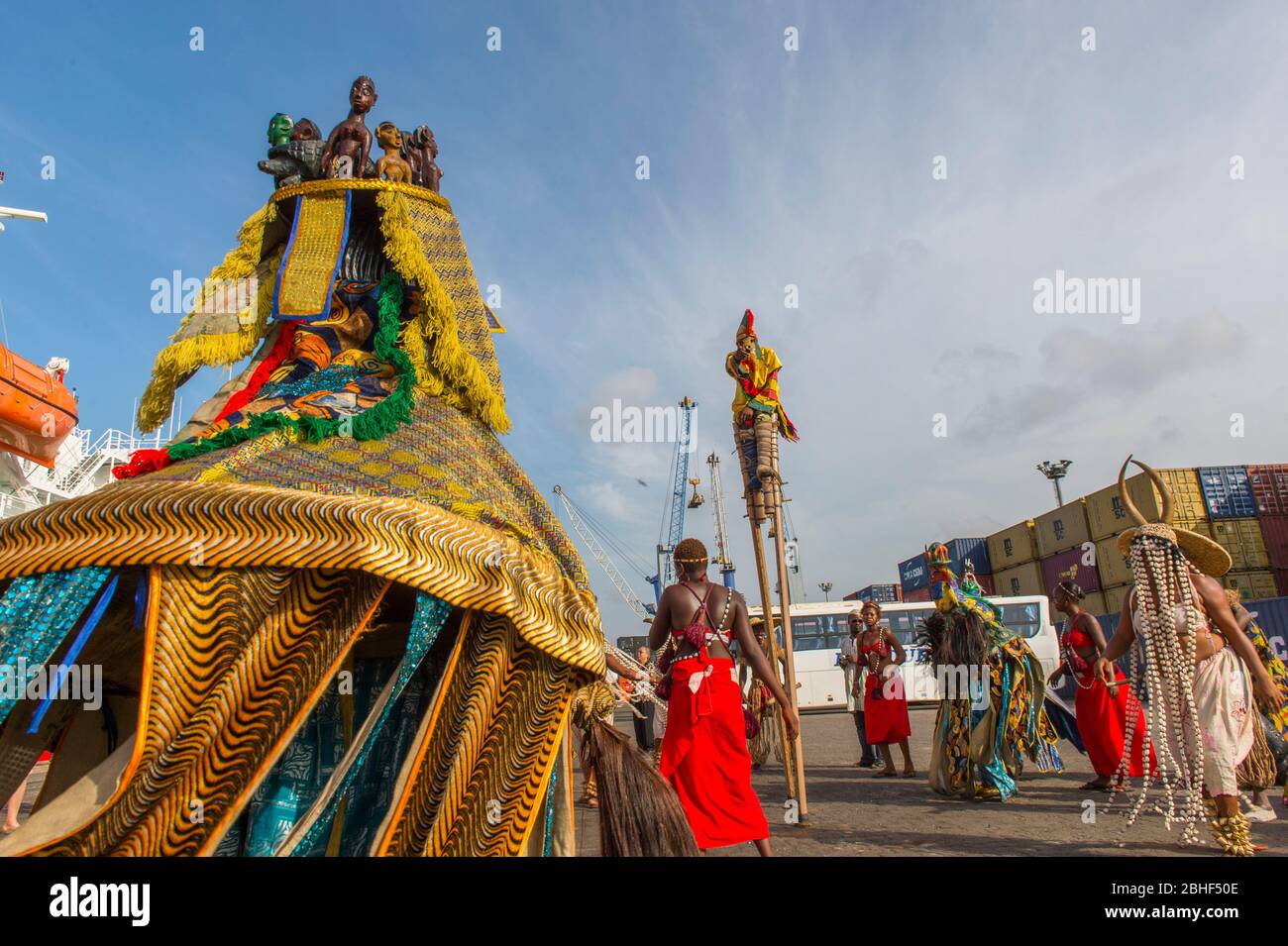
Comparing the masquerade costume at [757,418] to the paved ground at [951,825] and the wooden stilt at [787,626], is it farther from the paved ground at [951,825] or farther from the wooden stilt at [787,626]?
the paved ground at [951,825]

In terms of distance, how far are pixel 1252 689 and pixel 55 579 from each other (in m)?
5.21

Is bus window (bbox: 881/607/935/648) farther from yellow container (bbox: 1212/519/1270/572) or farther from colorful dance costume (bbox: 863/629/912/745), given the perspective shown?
colorful dance costume (bbox: 863/629/912/745)

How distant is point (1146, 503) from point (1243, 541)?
4204 millimetres

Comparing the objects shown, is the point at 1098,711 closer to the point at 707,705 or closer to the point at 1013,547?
the point at 707,705

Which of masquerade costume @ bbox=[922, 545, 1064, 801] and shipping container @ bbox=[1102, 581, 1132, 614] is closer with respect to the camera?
masquerade costume @ bbox=[922, 545, 1064, 801]

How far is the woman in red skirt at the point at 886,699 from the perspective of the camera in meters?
7.81

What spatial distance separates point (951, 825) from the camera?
4969mm

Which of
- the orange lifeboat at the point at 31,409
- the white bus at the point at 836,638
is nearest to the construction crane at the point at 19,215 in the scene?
the orange lifeboat at the point at 31,409

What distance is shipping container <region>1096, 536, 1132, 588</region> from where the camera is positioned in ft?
79.7

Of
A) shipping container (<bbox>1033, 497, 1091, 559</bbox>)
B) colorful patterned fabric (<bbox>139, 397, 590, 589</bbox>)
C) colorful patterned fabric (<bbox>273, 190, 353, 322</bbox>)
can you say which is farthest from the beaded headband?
shipping container (<bbox>1033, 497, 1091, 559</bbox>)

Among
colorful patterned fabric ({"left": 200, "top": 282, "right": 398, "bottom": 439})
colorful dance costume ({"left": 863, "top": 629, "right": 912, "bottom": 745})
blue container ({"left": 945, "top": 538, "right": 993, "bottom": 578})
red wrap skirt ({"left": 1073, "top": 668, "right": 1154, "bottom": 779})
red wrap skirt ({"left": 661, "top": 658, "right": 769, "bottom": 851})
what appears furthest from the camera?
blue container ({"left": 945, "top": 538, "right": 993, "bottom": 578})

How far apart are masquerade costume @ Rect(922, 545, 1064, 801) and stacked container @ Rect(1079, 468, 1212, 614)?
64.7ft
